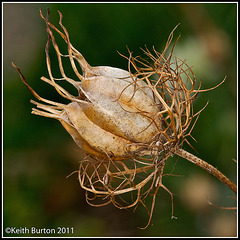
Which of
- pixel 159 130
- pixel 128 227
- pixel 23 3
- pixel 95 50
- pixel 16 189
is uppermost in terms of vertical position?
pixel 23 3

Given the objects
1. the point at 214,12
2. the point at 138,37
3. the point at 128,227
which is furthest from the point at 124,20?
the point at 128,227

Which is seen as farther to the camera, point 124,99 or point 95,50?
point 95,50

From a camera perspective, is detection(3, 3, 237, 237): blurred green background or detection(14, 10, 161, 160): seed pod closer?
detection(14, 10, 161, 160): seed pod

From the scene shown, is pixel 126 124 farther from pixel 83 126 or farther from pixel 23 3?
pixel 23 3

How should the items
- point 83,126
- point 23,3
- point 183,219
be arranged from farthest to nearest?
1. point 23,3
2. point 183,219
3. point 83,126

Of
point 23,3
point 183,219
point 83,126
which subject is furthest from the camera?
point 23,3

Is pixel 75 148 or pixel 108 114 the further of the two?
pixel 75 148

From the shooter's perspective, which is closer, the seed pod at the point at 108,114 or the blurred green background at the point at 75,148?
the seed pod at the point at 108,114

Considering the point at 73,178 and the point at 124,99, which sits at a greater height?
the point at 124,99
